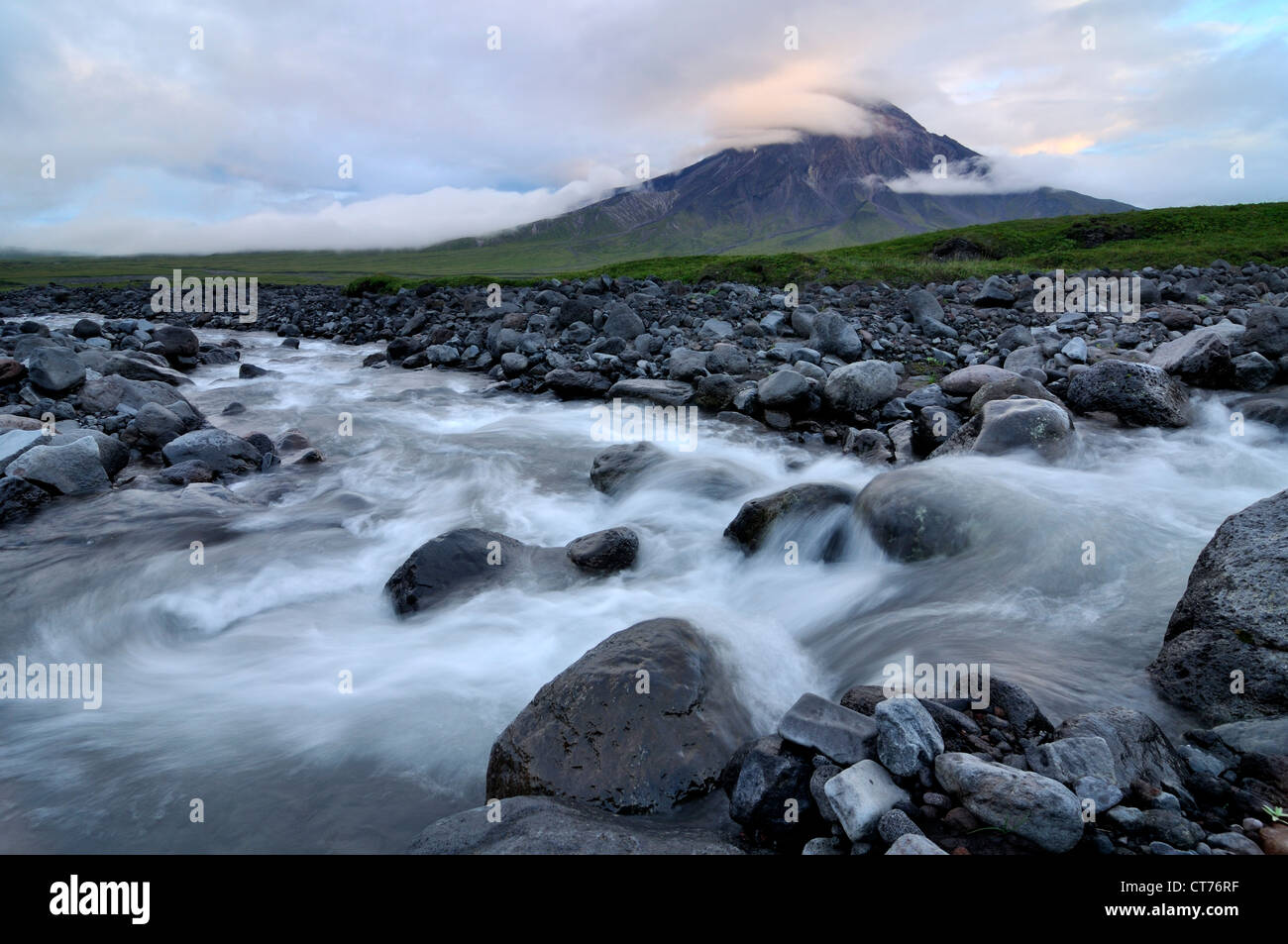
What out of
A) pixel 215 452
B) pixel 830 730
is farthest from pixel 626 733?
pixel 215 452

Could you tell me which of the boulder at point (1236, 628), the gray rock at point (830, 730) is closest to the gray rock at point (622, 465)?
the gray rock at point (830, 730)

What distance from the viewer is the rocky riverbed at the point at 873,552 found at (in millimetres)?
3457

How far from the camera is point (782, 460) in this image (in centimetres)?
1148

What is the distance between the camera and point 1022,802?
3.08 metres

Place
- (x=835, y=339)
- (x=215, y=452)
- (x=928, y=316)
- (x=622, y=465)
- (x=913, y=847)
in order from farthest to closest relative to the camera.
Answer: (x=928, y=316)
(x=835, y=339)
(x=215, y=452)
(x=622, y=465)
(x=913, y=847)

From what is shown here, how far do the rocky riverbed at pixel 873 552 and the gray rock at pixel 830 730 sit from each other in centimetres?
2

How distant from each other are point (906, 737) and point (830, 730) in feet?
1.32

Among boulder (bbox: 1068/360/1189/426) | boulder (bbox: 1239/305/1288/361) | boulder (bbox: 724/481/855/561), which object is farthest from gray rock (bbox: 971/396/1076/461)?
boulder (bbox: 1239/305/1288/361)

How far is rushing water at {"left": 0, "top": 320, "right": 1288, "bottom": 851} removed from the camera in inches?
195

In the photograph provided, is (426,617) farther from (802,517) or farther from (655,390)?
(655,390)

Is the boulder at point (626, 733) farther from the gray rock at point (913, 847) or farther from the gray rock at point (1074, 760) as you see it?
the gray rock at point (1074, 760)

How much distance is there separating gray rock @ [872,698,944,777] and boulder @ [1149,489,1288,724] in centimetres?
211

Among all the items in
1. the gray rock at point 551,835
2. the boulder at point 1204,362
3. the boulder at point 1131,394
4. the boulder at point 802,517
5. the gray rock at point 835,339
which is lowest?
the gray rock at point 551,835

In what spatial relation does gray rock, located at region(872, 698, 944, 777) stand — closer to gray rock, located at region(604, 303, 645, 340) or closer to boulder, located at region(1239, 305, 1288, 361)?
boulder, located at region(1239, 305, 1288, 361)
